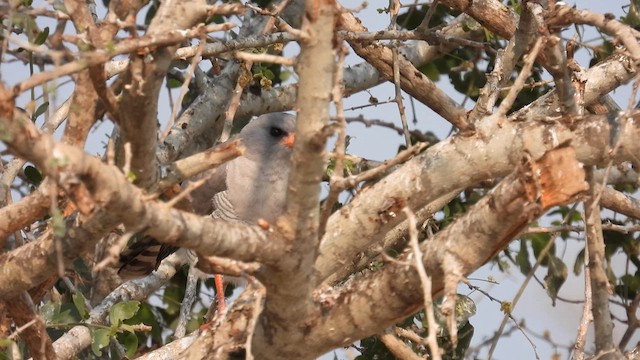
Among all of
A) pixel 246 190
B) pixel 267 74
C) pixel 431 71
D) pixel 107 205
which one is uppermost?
pixel 431 71

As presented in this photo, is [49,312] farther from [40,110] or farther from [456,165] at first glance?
[456,165]

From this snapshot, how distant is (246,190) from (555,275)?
1.56 metres

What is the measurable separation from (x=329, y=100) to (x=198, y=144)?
3062mm

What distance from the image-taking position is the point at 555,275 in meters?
5.08

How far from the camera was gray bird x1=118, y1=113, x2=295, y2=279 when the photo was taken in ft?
17.2

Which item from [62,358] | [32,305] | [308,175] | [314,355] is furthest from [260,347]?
[62,358]

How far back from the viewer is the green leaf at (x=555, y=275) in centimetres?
505

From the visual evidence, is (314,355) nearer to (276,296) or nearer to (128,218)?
(276,296)

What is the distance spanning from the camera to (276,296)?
290 cm

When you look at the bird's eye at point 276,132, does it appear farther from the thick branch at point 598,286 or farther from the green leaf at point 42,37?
the thick branch at point 598,286

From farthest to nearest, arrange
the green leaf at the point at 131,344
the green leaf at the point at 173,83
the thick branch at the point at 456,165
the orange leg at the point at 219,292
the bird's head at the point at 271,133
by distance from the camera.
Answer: the green leaf at the point at 173,83
the bird's head at the point at 271,133
the orange leg at the point at 219,292
the green leaf at the point at 131,344
the thick branch at the point at 456,165

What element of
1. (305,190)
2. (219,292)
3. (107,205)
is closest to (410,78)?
(219,292)

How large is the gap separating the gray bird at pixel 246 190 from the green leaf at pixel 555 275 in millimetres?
1315

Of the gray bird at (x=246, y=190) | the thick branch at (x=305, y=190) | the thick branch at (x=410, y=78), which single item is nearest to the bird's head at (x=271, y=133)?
the gray bird at (x=246, y=190)
